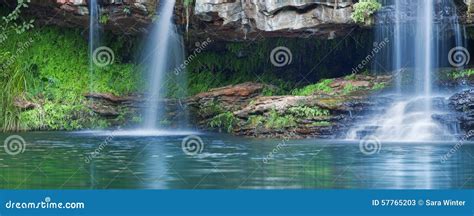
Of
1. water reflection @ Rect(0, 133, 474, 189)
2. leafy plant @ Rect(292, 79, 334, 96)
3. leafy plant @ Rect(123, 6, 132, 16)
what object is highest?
leafy plant @ Rect(123, 6, 132, 16)

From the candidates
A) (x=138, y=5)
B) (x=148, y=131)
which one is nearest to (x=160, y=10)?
(x=138, y=5)

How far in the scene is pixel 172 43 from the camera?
2127 cm

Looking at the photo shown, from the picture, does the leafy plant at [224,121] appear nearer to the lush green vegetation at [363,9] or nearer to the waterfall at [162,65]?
the waterfall at [162,65]

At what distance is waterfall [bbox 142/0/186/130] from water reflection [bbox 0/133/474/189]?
5720 millimetres

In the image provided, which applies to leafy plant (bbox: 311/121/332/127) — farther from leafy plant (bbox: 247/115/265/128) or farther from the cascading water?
the cascading water

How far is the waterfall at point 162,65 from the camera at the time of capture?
2080 cm

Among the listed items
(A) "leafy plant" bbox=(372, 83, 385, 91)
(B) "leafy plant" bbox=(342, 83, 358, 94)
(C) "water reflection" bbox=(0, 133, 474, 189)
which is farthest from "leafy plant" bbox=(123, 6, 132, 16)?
(A) "leafy plant" bbox=(372, 83, 385, 91)

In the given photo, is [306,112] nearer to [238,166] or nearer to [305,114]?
[305,114]

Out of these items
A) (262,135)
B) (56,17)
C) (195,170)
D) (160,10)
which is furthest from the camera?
(56,17)

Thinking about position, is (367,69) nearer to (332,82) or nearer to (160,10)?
(332,82)

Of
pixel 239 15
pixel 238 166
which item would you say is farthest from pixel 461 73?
pixel 238 166

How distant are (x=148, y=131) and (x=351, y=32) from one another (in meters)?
5.94

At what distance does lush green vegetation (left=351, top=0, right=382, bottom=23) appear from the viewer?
18.8 metres

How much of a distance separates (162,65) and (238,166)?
36.8 feet
